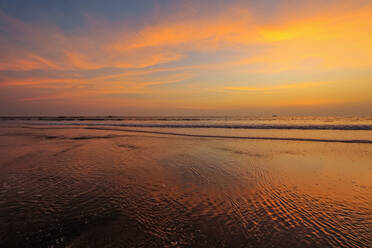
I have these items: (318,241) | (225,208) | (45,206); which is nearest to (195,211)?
(225,208)

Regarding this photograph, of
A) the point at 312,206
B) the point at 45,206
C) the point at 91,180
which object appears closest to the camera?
the point at 45,206

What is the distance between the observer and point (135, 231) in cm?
312

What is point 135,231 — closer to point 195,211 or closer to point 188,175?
point 195,211

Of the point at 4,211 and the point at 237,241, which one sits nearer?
the point at 237,241

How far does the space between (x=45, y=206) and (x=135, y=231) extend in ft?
7.08

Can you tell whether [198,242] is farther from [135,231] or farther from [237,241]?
[135,231]

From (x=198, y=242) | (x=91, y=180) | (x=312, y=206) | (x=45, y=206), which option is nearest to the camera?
(x=198, y=242)

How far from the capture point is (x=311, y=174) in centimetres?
A: 652

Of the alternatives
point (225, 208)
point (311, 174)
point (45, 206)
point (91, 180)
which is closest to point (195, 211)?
point (225, 208)

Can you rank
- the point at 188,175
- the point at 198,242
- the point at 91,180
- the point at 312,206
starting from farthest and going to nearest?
the point at 188,175 < the point at 91,180 < the point at 312,206 < the point at 198,242

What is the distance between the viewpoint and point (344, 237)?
3.06 m

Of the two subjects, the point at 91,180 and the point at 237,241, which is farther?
the point at 91,180

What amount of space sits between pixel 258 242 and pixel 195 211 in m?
1.31

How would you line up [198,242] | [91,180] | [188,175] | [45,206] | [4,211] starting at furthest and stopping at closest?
1. [188,175]
2. [91,180]
3. [45,206]
4. [4,211]
5. [198,242]
